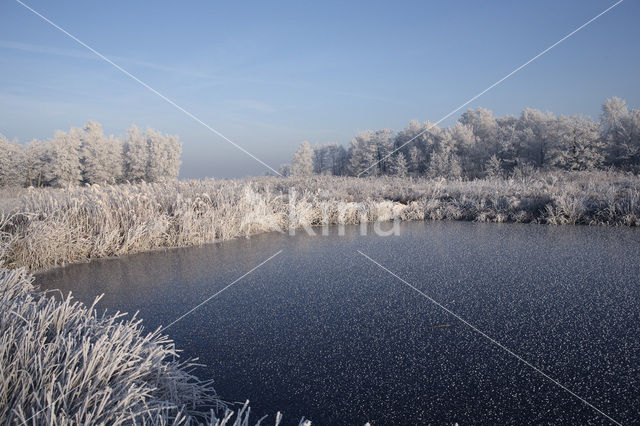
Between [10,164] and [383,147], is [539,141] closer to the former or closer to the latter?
[383,147]

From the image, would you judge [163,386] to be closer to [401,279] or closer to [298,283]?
[298,283]

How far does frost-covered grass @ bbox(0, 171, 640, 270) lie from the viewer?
3611 millimetres

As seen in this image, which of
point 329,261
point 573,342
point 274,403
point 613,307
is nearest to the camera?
point 274,403

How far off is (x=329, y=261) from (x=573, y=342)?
2189mm

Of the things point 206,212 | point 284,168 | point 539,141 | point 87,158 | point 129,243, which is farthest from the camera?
point 284,168

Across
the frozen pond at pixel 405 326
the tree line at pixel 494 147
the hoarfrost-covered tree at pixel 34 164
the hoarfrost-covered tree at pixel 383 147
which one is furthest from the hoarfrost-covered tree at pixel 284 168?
the frozen pond at pixel 405 326

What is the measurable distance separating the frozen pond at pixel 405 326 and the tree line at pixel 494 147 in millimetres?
13221

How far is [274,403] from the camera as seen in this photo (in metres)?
1.33

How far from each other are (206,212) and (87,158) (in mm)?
22859

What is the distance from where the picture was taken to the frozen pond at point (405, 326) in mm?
1315

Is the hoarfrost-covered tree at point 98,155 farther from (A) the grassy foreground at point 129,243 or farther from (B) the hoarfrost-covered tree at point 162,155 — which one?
(A) the grassy foreground at point 129,243

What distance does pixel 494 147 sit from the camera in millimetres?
19234

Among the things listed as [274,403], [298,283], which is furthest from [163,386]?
[298,283]

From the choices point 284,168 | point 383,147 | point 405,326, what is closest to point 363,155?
point 383,147
